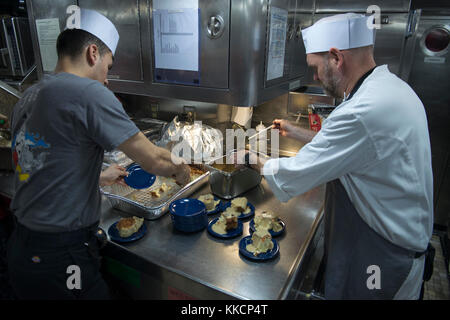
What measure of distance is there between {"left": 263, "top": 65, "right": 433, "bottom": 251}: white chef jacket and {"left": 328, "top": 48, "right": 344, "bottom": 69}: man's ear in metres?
0.13

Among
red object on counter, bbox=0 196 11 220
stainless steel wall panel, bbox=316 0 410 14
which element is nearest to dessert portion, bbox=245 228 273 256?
stainless steel wall panel, bbox=316 0 410 14

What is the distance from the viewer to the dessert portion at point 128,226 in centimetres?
127

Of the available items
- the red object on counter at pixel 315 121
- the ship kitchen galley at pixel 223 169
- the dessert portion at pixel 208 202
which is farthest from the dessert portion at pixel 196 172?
the red object on counter at pixel 315 121

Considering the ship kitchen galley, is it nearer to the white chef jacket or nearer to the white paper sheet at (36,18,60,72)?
the white chef jacket

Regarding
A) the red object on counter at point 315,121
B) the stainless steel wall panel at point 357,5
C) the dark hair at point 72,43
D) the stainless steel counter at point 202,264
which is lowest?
the stainless steel counter at point 202,264

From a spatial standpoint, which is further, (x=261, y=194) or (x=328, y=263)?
(x=261, y=194)

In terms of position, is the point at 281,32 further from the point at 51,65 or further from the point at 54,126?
the point at 51,65

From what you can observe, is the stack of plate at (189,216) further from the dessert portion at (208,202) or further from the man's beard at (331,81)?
the man's beard at (331,81)

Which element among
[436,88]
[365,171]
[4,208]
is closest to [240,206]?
[365,171]

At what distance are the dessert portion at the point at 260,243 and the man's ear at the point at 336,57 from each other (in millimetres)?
749

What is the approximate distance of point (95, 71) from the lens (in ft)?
3.61
